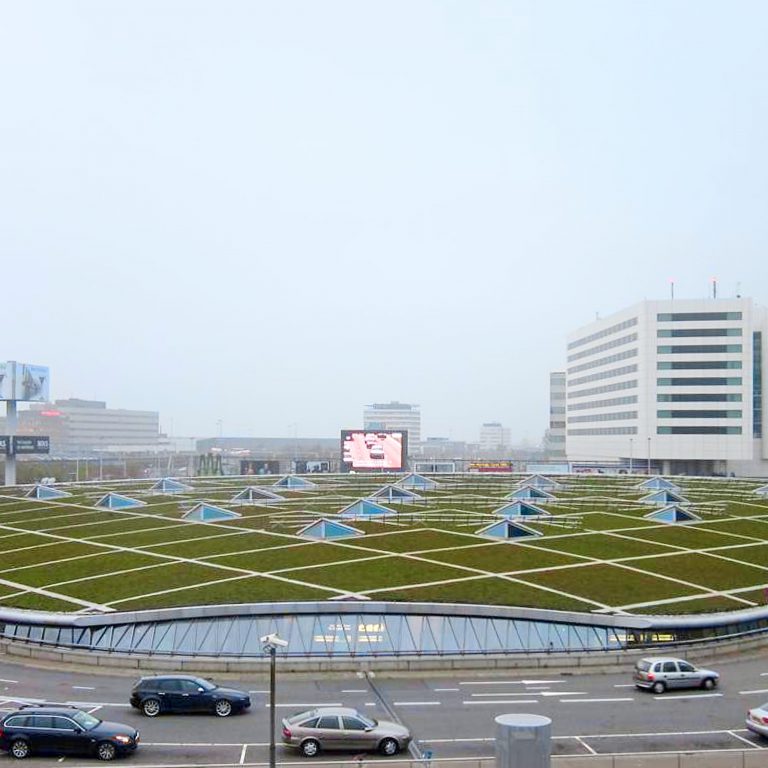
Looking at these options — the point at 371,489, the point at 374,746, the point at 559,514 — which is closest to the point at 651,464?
the point at 371,489

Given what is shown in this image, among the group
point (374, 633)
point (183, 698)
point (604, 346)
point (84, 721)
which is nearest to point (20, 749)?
point (84, 721)

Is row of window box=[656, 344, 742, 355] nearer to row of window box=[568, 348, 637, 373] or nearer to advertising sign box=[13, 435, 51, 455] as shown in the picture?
row of window box=[568, 348, 637, 373]

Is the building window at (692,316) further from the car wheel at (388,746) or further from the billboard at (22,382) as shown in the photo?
the car wheel at (388,746)

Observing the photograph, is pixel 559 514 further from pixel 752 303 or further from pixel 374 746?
pixel 752 303

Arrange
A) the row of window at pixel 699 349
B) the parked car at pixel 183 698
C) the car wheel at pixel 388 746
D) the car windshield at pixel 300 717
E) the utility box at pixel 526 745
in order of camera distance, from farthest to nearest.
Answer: the row of window at pixel 699 349 → the parked car at pixel 183 698 → the car windshield at pixel 300 717 → the car wheel at pixel 388 746 → the utility box at pixel 526 745

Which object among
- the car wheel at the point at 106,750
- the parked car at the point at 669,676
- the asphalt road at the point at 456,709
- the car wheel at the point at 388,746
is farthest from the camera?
the parked car at the point at 669,676

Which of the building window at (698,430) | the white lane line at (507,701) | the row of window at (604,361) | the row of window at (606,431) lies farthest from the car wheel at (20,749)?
the row of window at (604,361)

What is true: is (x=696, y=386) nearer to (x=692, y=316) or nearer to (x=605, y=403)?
(x=692, y=316)
